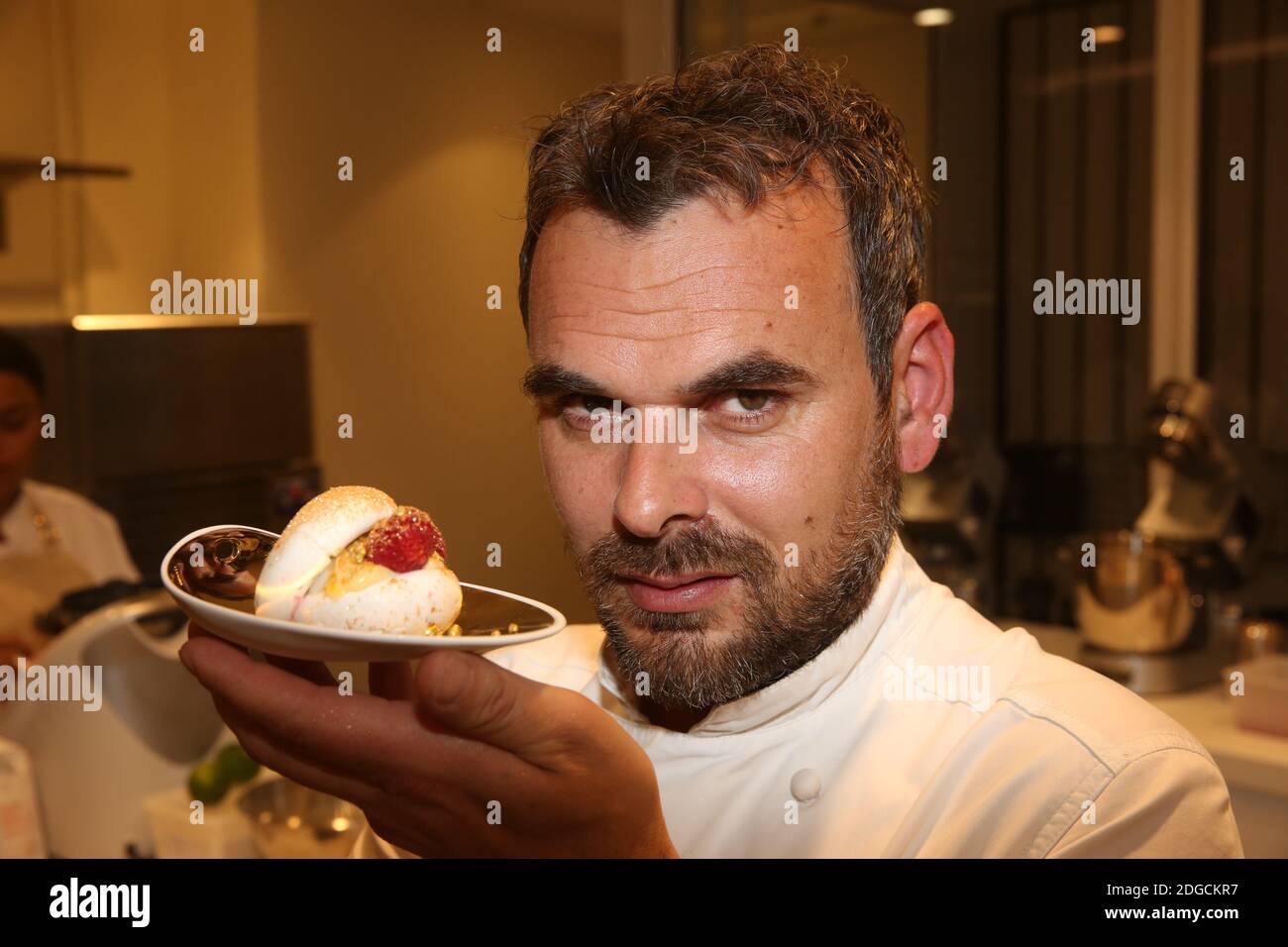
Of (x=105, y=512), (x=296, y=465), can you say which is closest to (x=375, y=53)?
(x=296, y=465)

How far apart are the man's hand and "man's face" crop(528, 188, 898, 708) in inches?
6.5

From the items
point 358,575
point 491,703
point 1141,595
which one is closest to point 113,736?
point 358,575

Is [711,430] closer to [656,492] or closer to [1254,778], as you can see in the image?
[656,492]

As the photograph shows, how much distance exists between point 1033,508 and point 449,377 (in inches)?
52.7

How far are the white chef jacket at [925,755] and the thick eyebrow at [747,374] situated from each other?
23cm

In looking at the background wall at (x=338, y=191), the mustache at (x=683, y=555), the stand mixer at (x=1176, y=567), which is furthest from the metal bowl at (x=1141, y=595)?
the mustache at (x=683, y=555)

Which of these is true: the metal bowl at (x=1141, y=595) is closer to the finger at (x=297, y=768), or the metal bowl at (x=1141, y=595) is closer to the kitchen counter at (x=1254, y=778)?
the kitchen counter at (x=1254, y=778)

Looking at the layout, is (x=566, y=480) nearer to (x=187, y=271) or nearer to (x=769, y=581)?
(x=769, y=581)

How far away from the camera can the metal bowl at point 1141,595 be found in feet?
6.41

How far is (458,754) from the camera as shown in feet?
2.14

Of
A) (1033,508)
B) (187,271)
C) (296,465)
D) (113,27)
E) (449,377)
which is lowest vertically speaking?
(1033,508)

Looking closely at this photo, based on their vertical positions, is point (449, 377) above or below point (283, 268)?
below

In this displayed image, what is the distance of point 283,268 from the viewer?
88.7 inches

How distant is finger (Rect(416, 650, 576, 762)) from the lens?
574 mm
